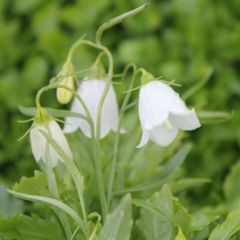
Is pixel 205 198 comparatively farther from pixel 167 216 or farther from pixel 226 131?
pixel 167 216

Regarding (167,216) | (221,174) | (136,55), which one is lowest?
(221,174)

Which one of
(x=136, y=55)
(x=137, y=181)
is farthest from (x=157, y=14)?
(x=137, y=181)

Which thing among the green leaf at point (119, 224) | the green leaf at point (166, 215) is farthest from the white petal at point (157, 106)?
the green leaf at point (119, 224)

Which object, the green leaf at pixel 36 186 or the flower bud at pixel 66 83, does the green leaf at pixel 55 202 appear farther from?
the flower bud at pixel 66 83

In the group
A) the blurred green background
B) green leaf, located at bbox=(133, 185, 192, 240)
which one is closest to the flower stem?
green leaf, located at bbox=(133, 185, 192, 240)

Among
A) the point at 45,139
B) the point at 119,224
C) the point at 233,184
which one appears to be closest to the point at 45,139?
the point at 45,139

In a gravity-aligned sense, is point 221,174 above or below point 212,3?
below

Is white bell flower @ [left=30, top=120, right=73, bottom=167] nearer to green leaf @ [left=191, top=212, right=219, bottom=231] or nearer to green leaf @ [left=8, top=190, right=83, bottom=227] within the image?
green leaf @ [left=8, top=190, right=83, bottom=227]
